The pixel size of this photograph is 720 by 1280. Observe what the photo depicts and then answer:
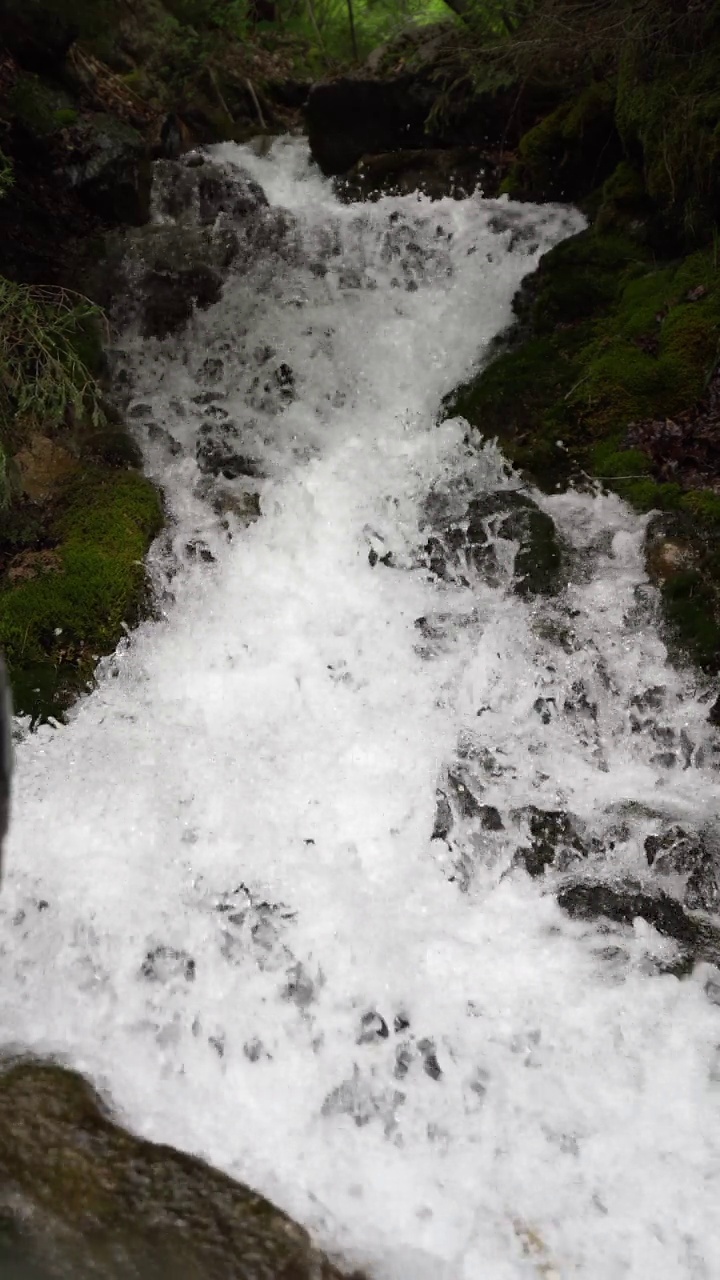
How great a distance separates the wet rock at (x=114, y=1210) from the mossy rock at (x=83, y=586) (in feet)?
9.01

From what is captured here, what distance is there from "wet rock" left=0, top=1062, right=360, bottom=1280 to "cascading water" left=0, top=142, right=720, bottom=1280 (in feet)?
0.49

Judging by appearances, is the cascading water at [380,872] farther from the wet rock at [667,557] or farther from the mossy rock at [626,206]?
the mossy rock at [626,206]

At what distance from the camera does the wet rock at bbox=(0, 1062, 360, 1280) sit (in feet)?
10.5

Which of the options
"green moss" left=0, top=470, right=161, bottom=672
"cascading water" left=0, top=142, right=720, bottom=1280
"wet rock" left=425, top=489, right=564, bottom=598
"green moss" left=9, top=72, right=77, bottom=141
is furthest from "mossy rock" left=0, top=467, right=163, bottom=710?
"green moss" left=9, top=72, right=77, bottom=141

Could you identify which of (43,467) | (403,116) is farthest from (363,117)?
(43,467)

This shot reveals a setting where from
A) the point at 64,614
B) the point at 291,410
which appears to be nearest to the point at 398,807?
the point at 64,614

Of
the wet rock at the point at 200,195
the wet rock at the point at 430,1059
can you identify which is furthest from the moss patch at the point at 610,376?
the wet rock at the point at 200,195

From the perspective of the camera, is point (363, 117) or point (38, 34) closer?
point (38, 34)

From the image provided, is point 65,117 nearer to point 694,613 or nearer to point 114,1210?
point 694,613

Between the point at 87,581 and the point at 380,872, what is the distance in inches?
126

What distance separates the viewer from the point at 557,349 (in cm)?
751

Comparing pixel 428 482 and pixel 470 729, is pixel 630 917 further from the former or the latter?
pixel 428 482

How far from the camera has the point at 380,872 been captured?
15.9 ft

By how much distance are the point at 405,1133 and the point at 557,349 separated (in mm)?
6528
